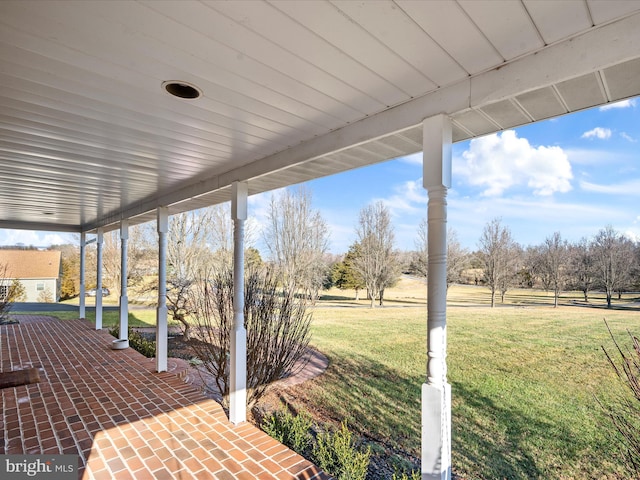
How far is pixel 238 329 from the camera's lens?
3115 mm

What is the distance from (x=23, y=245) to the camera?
1789 cm

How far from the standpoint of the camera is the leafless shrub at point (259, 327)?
3.91m

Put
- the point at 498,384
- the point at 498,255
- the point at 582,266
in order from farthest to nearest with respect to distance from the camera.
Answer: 1. the point at 498,255
2. the point at 582,266
3. the point at 498,384

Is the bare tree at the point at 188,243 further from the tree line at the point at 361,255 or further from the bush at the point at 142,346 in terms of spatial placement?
the bush at the point at 142,346

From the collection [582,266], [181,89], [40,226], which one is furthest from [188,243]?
[582,266]

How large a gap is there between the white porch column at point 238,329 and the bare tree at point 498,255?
8.54 m

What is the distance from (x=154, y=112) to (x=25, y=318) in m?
10.6

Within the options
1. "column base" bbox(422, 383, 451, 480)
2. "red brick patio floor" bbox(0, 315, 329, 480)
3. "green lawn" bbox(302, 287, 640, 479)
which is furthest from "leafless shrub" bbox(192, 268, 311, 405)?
"column base" bbox(422, 383, 451, 480)

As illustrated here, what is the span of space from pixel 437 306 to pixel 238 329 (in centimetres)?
211

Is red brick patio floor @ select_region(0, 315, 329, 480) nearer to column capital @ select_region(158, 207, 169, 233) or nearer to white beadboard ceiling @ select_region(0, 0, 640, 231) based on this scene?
column capital @ select_region(158, 207, 169, 233)

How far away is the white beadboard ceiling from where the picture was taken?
1.08 metres

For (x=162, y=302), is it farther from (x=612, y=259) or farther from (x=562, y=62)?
(x=612, y=259)

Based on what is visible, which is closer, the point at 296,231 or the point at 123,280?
the point at 123,280

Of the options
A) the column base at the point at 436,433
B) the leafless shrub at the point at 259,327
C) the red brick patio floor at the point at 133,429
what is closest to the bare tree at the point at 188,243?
the red brick patio floor at the point at 133,429
